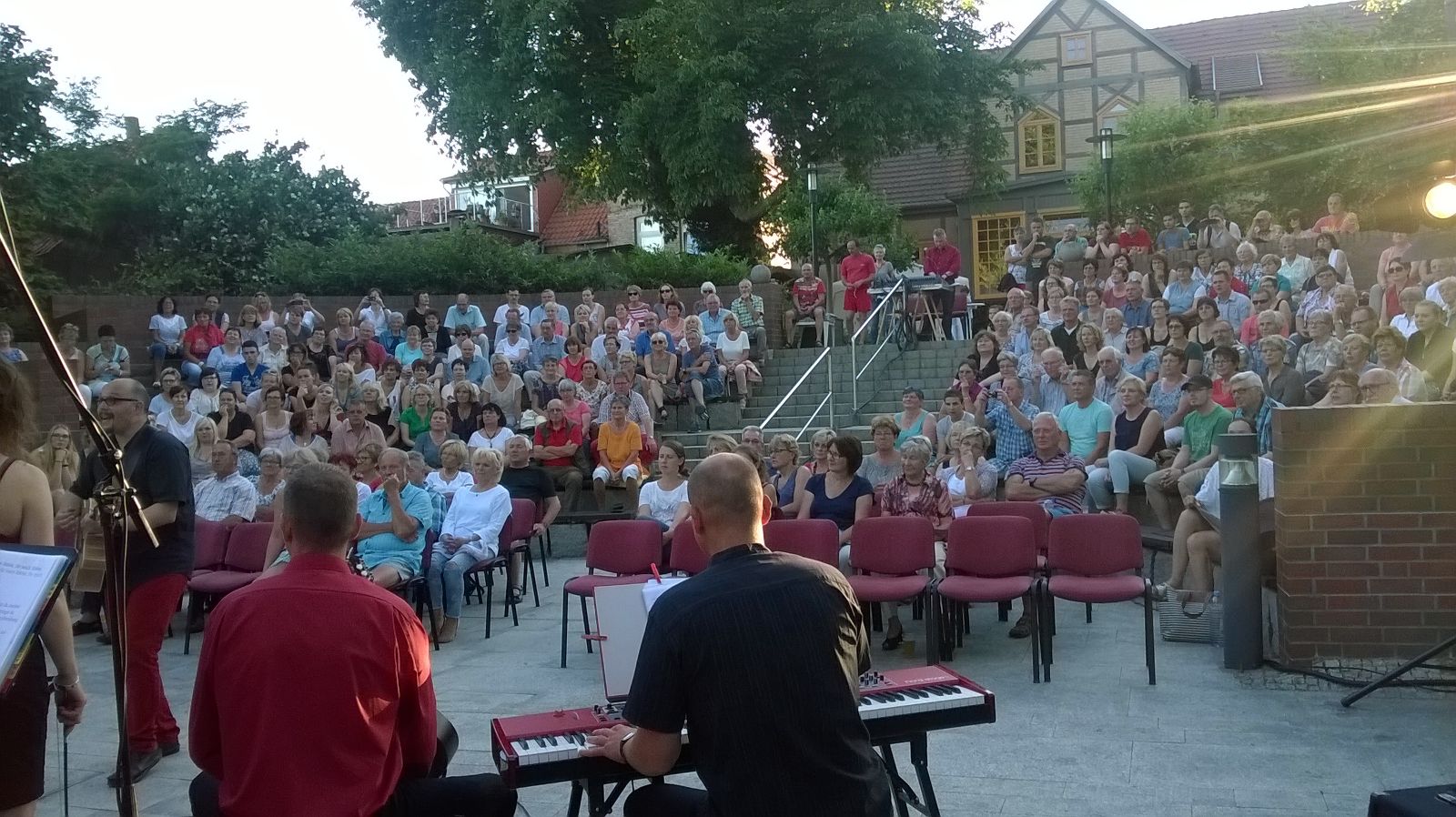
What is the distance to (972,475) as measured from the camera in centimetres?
846

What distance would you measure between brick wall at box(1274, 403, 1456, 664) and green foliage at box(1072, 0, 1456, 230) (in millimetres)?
14560

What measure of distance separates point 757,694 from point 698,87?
18.9m

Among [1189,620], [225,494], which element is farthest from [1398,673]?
[225,494]

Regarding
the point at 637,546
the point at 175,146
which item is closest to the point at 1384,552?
the point at 637,546

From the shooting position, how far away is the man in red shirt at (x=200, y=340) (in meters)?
14.5

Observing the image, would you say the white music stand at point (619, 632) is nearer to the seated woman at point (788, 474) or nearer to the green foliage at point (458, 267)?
the seated woman at point (788, 474)

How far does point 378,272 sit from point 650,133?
6152mm

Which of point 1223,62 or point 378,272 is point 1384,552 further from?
point 1223,62

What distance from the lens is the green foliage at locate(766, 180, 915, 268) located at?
85.0 feet

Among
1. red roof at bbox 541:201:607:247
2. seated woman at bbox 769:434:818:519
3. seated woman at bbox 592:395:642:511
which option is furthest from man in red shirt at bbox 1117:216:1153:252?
red roof at bbox 541:201:607:247

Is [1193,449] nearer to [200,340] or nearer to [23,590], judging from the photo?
[23,590]

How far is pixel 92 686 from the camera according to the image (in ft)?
23.7

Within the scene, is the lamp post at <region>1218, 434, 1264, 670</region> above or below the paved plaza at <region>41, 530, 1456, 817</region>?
above

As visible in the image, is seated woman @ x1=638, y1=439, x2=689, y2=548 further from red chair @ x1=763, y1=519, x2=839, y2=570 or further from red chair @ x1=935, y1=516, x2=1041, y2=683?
red chair @ x1=935, y1=516, x2=1041, y2=683
